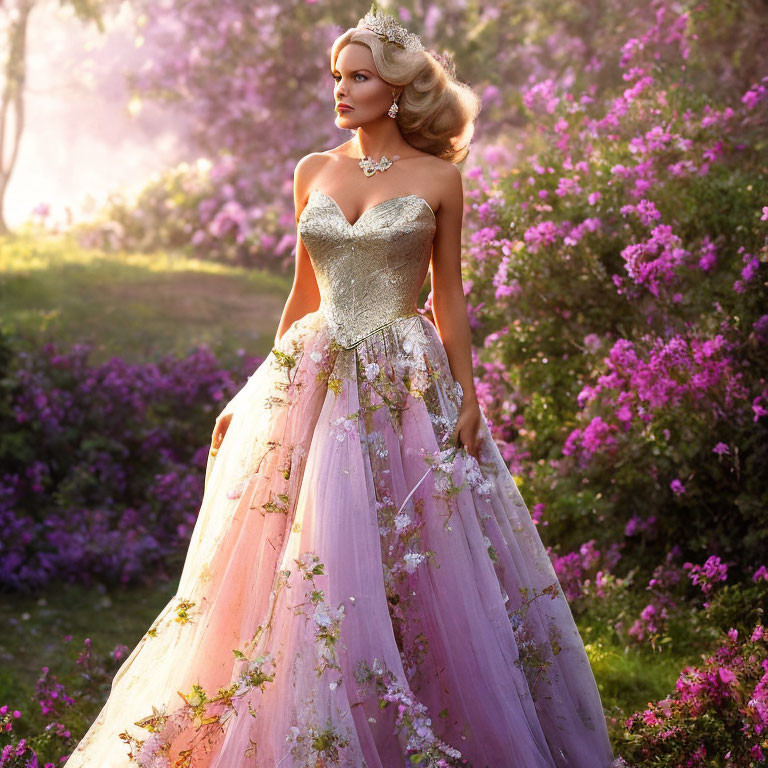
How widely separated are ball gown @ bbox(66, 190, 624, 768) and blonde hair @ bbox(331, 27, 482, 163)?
403 millimetres

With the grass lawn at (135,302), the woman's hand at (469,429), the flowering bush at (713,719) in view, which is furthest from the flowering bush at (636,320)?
the grass lawn at (135,302)

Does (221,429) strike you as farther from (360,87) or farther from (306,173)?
(360,87)

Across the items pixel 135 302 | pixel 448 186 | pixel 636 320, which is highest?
pixel 448 186

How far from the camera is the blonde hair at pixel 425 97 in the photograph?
370 cm

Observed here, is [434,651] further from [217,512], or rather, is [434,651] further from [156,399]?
[156,399]

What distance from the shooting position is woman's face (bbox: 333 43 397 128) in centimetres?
370

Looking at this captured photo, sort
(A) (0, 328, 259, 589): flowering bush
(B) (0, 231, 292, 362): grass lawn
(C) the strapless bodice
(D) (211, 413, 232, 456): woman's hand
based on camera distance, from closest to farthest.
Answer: (C) the strapless bodice < (D) (211, 413, 232, 456): woman's hand < (A) (0, 328, 259, 589): flowering bush < (B) (0, 231, 292, 362): grass lawn

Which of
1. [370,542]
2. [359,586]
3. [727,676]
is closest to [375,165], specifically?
[370,542]

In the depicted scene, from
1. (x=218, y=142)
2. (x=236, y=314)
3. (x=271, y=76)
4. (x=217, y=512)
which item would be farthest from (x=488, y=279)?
(x=218, y=142)

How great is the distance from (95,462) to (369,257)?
426 cm

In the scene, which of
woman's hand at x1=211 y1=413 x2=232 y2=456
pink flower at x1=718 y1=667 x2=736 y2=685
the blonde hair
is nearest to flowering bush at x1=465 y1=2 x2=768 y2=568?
pink flower at x1=718 y1=667 x2=736 y2=685

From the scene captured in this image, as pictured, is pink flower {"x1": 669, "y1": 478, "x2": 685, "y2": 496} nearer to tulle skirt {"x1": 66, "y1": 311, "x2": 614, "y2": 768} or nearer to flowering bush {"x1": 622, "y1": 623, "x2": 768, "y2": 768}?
flowering bush {"x1": 622, "y1": 623, "x2": 768, "y2": 768}

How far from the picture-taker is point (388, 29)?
3.70 meters

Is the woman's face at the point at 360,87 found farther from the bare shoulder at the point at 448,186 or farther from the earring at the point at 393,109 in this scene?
the bare shoulder at the point at 448,186
